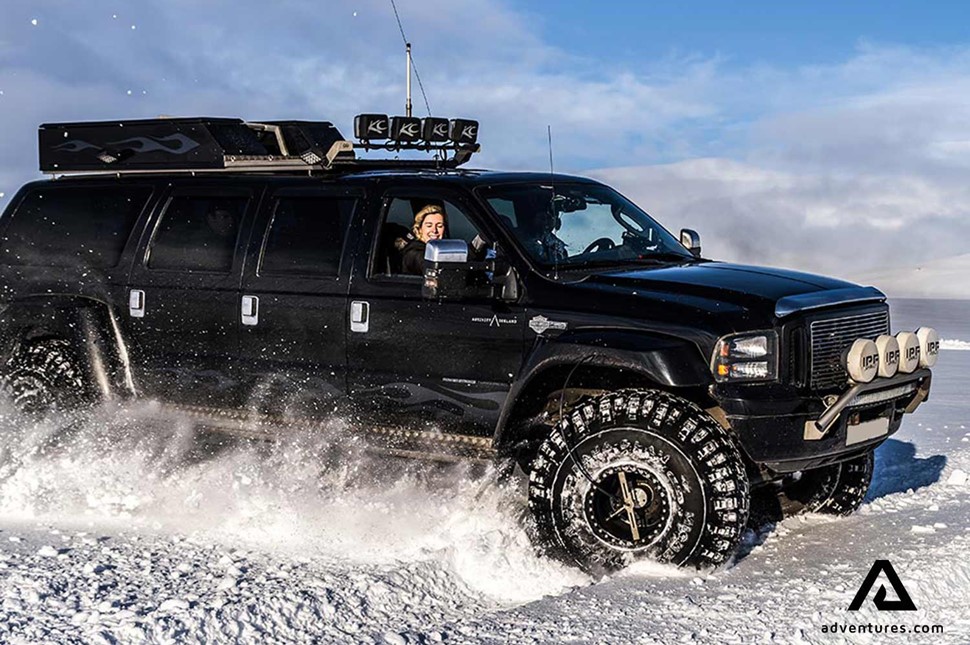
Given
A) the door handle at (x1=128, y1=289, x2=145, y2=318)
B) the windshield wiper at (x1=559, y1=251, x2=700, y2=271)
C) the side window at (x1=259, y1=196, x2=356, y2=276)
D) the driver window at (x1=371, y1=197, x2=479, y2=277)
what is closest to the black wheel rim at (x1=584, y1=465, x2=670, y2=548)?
the windshield wiper at (x1=559, y1=251, x2=700, y2=271)

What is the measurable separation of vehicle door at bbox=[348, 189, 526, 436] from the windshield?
27cm

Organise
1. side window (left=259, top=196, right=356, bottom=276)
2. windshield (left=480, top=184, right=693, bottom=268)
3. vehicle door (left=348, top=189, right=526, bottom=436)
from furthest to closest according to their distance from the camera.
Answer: side window (left=259, top=196, right=356, bottom=276)
windshield (left=480, top=184, right=693, bottom=268)
vehicle door (left=348, top=189, right=526, bottom=436)

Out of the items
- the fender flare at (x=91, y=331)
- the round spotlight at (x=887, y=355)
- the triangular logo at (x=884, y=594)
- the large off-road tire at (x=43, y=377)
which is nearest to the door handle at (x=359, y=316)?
the fender flare at (x=91, y=331)

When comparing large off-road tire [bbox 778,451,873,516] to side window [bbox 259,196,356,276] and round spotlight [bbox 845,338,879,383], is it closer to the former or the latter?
round spotlight [bbox 845,338,879,383]

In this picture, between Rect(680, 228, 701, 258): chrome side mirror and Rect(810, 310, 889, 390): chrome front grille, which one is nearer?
Rect(810, 310, 889, 390): chrome front grille

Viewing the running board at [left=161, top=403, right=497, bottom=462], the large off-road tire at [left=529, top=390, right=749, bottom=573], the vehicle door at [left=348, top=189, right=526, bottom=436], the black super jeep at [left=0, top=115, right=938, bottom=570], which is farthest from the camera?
the running board at [left=161, top=403, right=497, bottom=462]

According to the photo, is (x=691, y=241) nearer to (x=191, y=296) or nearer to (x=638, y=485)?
(x=638, y=485)

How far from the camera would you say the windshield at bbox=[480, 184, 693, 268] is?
6426mm

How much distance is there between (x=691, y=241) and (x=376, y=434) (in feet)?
7.43

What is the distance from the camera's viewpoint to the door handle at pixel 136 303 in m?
7.29

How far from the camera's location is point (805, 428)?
562 cm

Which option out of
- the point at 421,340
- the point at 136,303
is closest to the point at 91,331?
the point at 136,303

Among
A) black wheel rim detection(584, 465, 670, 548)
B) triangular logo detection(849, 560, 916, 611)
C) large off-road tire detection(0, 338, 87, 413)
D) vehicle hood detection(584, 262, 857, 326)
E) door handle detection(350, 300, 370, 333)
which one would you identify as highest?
vehicle hood detection(584, 262, 857, 326)

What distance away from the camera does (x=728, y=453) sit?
5508 mm
